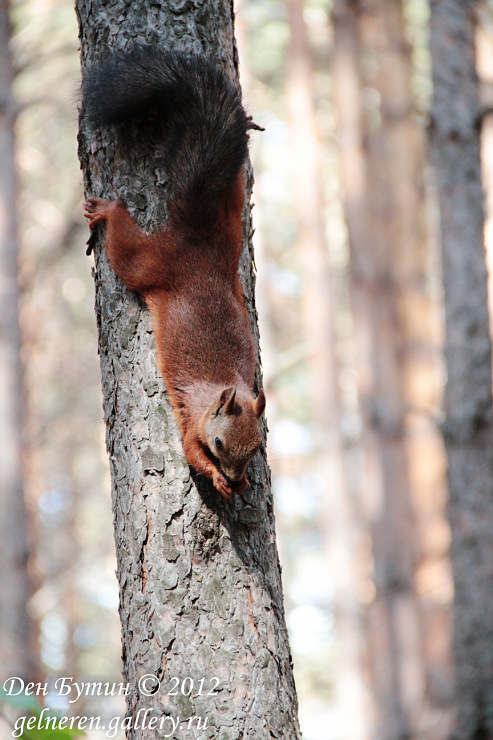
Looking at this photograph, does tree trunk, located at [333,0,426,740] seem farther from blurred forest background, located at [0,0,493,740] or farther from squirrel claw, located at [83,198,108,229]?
squirrel claw, located at [83,198,108,229]

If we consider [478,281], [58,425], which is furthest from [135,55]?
[58,425]

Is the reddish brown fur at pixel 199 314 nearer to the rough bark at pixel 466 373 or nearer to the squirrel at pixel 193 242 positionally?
the squirrel at pixel 193 242

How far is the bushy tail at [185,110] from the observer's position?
102 inches

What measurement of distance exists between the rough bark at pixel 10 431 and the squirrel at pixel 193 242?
4.60 m

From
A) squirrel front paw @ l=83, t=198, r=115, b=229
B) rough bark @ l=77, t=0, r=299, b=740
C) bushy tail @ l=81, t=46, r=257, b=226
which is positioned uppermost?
bushy tail @ l=81, t=46, r=257, b=226

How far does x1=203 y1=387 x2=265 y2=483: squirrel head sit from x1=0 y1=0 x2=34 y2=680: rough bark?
4605 mm

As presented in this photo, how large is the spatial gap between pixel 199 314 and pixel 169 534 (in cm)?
78

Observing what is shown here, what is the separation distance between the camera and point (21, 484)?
282 inches

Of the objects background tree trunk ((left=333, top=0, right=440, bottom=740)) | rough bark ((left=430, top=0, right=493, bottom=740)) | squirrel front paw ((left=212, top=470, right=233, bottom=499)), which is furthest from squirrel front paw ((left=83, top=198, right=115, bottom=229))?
background tree trunk ((left=333, top=0, right=440, bottom=740))

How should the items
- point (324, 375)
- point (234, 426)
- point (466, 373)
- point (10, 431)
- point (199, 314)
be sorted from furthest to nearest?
Result: point (324, 375)
point (10, 431)
point (466, 373)
point (199, 314)
point (234, 426)

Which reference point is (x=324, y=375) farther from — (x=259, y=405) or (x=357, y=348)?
(x=259, y=405)

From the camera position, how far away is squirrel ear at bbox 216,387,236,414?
2646 mm

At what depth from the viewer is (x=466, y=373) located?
5.46 meters

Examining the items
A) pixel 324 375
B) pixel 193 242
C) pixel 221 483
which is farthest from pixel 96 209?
pixel 324 375
